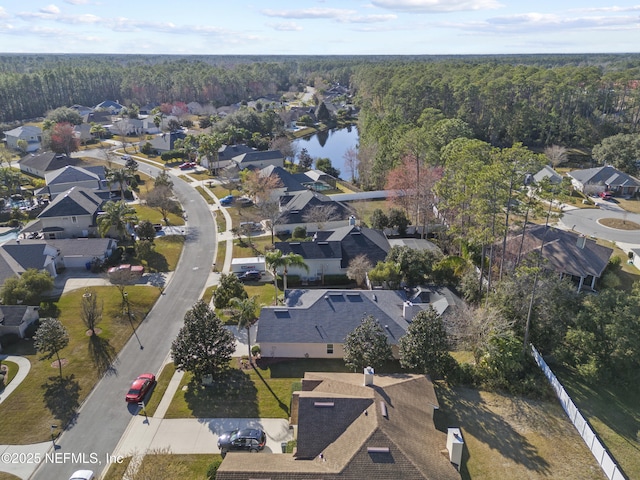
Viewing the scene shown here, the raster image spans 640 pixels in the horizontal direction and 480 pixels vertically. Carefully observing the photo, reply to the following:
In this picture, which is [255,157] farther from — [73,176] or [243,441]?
[243,441]

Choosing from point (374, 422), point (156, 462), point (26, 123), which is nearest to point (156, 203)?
point (156, 462)

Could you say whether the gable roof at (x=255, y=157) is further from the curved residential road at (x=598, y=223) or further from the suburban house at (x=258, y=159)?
the curved residential road at (x=598, y=223)

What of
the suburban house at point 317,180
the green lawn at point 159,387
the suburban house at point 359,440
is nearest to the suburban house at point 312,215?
the suburban house at point 317,180

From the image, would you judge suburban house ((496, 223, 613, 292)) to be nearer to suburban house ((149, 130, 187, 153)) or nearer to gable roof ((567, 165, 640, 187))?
gable roof ((567, 165, 640, 187))

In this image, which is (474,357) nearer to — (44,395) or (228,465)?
(228,465)

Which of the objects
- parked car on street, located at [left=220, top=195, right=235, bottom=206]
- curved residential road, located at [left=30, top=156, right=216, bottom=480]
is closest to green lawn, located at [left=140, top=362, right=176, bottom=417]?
curved residential road, located at [left=30, top=156, right=216, bottom=480]

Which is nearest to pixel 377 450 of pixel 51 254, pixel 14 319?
pixel 14 319
